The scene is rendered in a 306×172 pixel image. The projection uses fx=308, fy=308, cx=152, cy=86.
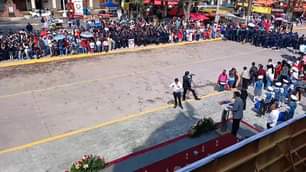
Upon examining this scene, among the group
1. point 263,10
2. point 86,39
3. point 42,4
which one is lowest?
point 86,39

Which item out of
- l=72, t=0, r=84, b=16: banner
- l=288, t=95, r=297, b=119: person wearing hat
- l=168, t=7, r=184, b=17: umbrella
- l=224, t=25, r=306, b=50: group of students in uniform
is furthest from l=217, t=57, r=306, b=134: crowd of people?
l=168, t=7, r=184, b=17: umbrella

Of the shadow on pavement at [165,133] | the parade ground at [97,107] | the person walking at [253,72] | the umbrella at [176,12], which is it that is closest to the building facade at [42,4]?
the umbrella at [176,12]

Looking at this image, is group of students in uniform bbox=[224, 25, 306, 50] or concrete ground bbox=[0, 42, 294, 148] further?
group of students in uniform bbox=[224, 25, 306, 50]

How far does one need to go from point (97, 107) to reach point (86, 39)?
9607 mm

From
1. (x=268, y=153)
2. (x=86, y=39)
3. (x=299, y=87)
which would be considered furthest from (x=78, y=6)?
(x=268, y=153)

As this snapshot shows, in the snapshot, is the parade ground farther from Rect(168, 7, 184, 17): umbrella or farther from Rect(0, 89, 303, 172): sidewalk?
Rect(168, 7, 184, 17): umbrella

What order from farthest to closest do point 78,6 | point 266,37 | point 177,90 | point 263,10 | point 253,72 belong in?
point 263,10
point 78,6
point 266,37
point 253,72
point 177,90

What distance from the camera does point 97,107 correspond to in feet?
41.0

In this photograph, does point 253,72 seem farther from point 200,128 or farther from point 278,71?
point 200,128

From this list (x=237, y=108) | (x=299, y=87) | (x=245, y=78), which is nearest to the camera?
(x=237, y=108)

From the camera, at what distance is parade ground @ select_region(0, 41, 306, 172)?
9430 mm

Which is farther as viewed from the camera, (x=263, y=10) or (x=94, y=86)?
(x=263, y=10)

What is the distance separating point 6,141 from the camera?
9859 millimetres

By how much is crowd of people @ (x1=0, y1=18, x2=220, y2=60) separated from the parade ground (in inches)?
54.6
